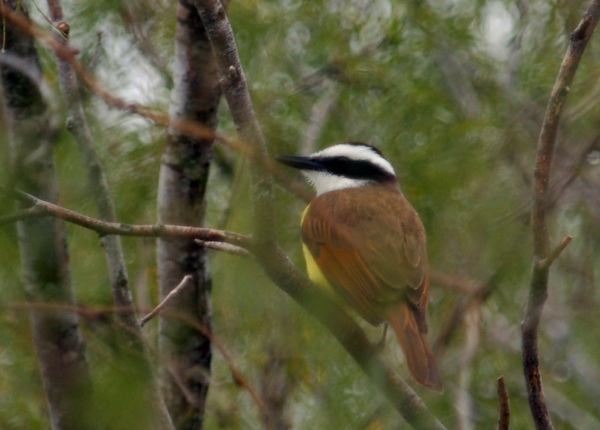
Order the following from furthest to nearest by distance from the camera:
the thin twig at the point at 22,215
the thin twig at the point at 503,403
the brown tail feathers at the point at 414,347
Result: 1. the brown tail feathers at the point at 414,347
2. the thin twig at the point at 503,403
3. the thin twig at the point at 22,215

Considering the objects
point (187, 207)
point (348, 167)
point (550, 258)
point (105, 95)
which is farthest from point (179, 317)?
point (550, 258)

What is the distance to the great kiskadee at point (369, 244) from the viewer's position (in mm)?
3375

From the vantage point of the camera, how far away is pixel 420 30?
5.33 m

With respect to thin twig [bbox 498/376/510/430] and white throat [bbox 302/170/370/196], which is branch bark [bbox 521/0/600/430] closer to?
thin twig [bbox 498/376/510/430]

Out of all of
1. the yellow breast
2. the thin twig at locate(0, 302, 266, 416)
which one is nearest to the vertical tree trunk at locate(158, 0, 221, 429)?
the thin twig at locate(0, 302, 266, 416)

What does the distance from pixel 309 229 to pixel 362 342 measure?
1.01m

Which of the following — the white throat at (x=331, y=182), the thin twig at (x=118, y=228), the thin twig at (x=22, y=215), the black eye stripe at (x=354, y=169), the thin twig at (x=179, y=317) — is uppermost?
the thin twig at (x=22, y=215)

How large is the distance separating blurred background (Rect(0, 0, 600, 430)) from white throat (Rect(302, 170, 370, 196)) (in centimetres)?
36

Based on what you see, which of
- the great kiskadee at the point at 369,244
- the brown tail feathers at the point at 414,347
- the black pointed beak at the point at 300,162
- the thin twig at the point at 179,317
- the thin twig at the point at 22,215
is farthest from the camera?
the black pointed beak at the point at 300,162

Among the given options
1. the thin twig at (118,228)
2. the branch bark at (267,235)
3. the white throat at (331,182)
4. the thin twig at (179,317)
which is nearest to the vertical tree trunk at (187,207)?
the thin twig at (179,317)

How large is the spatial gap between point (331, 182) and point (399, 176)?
656mm

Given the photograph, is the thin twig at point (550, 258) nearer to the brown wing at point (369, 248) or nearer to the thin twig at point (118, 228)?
the thin twig at point (118, 228)

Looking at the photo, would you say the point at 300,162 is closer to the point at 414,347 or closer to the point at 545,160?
the point at 414,347

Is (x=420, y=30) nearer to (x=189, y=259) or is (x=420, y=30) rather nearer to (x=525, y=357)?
(x=189, y=259)
